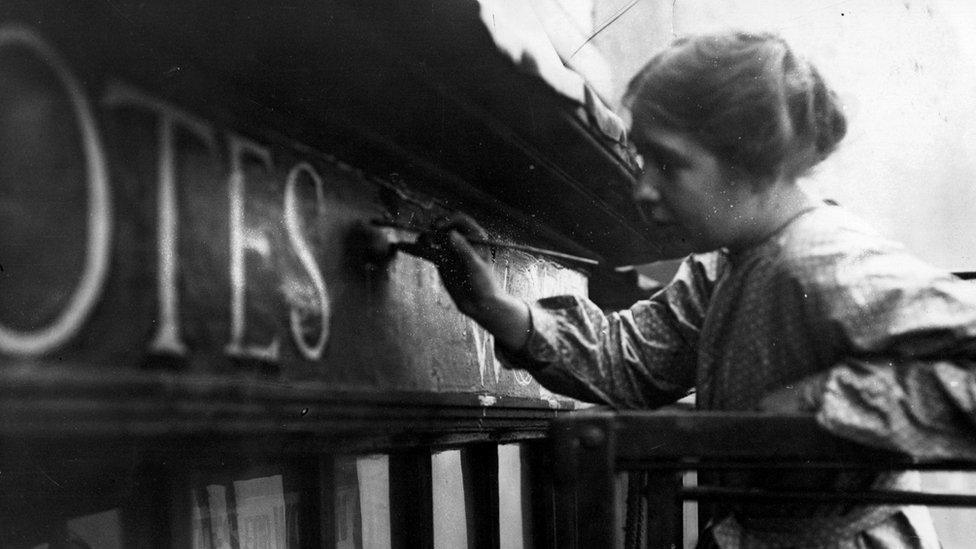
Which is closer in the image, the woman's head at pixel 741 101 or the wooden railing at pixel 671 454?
the wooden railing at pixel 671 454

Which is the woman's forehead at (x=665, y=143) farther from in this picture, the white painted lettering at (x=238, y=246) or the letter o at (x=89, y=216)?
the letter o at (x=89, y=216)

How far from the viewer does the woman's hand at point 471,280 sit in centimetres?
225

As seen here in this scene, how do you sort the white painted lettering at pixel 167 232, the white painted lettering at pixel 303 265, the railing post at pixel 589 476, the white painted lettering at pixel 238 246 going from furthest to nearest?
1. the white painted lettering at pixel 303 265
2. the white painted lettering at pixel 238 246
3. the white painted lettering at pixel 167 232
4. the railing post at pixel 589 476

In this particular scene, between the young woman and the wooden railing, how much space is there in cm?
11

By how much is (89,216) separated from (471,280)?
3.81ft

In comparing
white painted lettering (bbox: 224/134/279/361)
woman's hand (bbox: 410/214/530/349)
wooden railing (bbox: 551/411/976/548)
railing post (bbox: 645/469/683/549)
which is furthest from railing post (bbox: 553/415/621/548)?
woman's hand (bbox: 410/214/530/349)

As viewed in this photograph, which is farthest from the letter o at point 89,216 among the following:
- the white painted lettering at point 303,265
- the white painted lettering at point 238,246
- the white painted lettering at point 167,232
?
the white painted lettering at point 303,265

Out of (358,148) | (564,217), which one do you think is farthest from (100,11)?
(564,217)

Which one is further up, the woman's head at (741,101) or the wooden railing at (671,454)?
the woman's head at (741,101)

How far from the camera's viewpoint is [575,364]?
2443 mm

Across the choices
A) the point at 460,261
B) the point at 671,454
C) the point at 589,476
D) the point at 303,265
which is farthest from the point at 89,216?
the point at 460,261

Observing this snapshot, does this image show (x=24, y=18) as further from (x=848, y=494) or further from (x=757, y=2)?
(x=757, y=2)

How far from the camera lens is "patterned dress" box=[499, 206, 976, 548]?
1.64 meters

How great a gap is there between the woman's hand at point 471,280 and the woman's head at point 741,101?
0.55m
